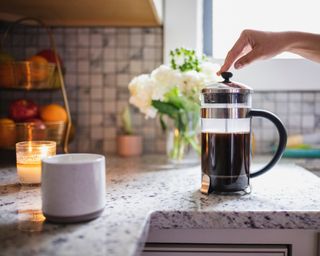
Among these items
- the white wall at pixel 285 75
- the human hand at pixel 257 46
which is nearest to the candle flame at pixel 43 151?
the human hand at pixel 257 46

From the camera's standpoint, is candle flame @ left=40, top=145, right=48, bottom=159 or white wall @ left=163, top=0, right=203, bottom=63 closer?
candle flame @ left=40, top=145, right=48, bottom=159

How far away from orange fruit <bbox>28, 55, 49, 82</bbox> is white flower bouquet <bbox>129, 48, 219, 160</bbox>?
0.26 meters

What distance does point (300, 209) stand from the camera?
0.60 meters

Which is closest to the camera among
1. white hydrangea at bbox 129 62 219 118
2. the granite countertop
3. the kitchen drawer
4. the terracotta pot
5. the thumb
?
the granite countertop

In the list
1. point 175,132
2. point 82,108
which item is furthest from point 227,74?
point 82,108

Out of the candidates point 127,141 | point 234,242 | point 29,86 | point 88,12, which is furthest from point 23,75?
point 234,242

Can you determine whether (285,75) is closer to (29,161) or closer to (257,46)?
(257,46)

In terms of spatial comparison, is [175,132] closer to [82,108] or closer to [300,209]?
[82,108]

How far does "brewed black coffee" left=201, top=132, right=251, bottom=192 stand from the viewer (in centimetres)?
69

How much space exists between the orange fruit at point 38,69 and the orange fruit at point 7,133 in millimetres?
145

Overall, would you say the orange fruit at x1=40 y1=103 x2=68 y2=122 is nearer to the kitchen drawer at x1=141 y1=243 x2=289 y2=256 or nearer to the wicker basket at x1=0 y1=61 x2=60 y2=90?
the wicker basket at x1=0 y1=61 x2=60 y2=90

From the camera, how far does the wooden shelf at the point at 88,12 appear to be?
994 millimetres

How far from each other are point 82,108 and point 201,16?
55 centimetres

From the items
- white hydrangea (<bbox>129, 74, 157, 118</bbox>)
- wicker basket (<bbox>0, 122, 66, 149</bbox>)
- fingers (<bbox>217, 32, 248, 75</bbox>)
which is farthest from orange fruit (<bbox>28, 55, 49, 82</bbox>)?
fingers (<bbox>217, 32, 248, 75</bbox>)
